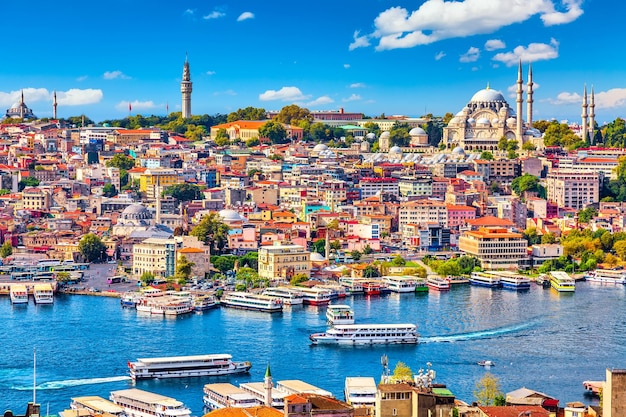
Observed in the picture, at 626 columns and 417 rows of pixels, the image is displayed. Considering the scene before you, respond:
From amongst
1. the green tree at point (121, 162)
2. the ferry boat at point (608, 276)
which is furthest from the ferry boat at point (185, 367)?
the green tree at point (121, 162)

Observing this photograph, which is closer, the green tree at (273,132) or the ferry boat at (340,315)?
the ferry boat at (340,315)

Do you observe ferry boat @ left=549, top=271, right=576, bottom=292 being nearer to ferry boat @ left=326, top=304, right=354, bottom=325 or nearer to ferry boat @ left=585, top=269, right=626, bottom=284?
ferry boat @ left=585, top=269, right=626, bottom=284

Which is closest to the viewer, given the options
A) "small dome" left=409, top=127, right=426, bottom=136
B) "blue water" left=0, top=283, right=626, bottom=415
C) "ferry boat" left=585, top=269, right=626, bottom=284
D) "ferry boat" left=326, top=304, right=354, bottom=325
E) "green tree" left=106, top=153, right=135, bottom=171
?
"blue water" left=0, top=283, right=626, bottom=415

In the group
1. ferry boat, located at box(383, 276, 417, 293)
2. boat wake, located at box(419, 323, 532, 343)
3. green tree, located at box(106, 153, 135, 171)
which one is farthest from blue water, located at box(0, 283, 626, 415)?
green tree, located at box(106, 153, 135, 171)

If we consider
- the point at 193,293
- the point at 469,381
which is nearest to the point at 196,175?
Result: the point at 193,293

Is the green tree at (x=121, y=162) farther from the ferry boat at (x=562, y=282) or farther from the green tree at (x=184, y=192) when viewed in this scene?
the ferry boat at (x=562, y=282)
